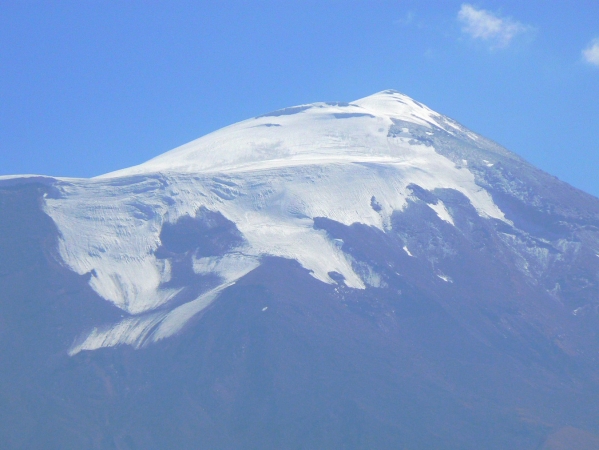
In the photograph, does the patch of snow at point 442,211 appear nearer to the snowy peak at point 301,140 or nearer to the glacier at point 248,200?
the glacier at point 248,200

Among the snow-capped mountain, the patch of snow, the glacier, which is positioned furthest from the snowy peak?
the patch of snow

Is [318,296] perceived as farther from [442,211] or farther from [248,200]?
[442,211]

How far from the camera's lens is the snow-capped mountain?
63875 millimetres

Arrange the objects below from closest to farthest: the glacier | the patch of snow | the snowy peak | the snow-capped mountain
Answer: the snow-capped mountain < the glacier < the patch of snow < the snowy peak

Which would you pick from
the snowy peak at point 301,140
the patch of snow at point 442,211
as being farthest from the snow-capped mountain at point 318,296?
the snowy peak at point 301,140

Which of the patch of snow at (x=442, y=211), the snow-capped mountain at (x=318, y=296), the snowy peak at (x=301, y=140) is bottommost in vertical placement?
the snow-capped mountain at (x=318, y=296)

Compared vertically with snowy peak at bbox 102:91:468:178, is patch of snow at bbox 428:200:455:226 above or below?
below

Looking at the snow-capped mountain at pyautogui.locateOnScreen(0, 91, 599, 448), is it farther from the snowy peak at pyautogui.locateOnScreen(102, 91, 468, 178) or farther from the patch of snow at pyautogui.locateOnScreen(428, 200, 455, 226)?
the snowy peak at pyautogui.locateOnScreen(102, 91, 468, 178)

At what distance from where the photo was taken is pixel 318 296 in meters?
75.2

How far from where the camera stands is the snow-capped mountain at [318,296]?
6388 centimetres

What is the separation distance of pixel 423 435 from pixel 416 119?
62.9 meters

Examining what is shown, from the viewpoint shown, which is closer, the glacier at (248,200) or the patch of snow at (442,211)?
the glacier at (248,200)

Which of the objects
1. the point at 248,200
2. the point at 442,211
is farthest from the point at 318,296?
the point at 442,211

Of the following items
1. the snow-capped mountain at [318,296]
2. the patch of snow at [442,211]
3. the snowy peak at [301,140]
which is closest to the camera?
the snow-capped mountain at [318,296]
